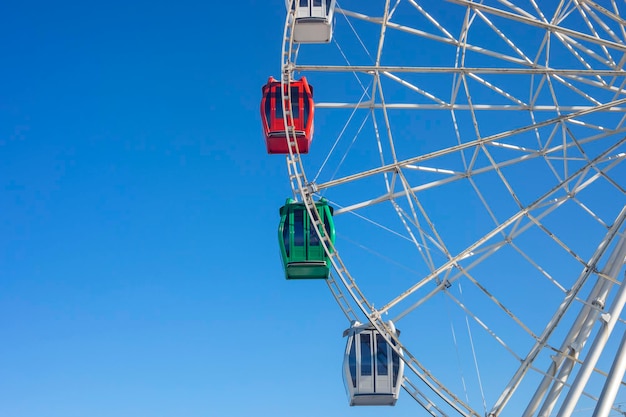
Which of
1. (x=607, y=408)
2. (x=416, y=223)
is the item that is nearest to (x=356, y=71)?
(x=416, y=223)

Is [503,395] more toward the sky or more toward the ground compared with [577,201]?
more toward the ground

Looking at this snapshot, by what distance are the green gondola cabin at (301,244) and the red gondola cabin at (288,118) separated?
1.30m

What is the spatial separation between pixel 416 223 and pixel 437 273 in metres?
1.50

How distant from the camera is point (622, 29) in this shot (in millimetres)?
21734

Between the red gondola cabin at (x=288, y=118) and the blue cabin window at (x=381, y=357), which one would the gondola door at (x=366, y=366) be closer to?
the blue cabin window at (x=381, y=357)

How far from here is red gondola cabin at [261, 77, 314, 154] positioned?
22953 millimetres

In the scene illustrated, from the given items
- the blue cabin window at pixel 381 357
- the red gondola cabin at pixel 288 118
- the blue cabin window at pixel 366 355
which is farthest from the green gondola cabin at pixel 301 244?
the blue cabin window at pixel 381 357

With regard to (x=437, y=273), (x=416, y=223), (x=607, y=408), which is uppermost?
(x=416, y=223)

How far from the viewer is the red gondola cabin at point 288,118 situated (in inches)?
904

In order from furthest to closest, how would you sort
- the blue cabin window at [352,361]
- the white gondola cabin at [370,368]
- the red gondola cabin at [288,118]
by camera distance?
1. the red gondola cabin at [288,118]
2. the blue cabin window at [352,361]
3. the white gondola cabin at [370,368]

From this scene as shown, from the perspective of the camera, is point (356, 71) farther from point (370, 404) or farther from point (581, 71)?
point (370, 404)

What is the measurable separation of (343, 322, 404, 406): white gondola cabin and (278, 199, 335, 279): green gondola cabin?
1.59 meters

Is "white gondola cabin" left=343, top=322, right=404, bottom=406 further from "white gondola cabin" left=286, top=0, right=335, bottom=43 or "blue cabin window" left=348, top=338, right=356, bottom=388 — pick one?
"white gondola cabin" left=286, top=0, right=335, bottom=43

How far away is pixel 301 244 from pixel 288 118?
2757 mm
